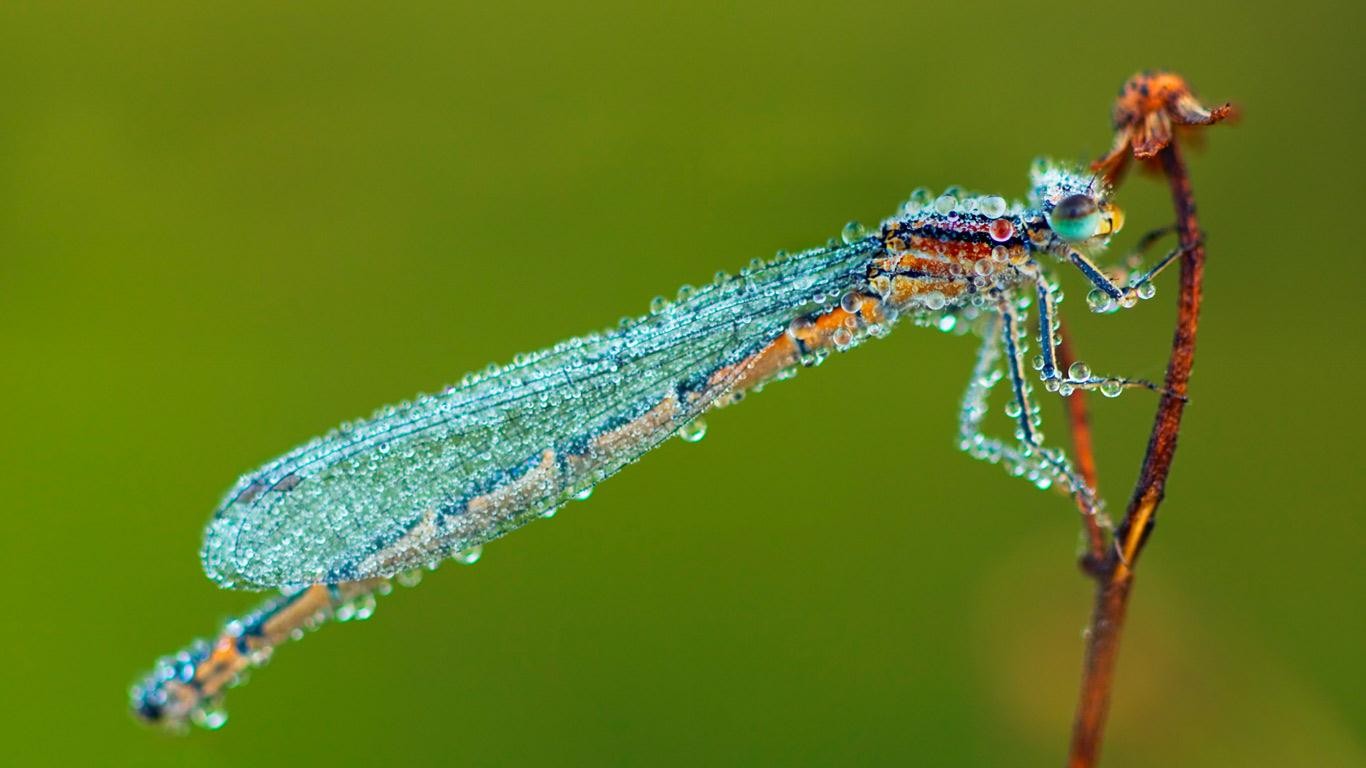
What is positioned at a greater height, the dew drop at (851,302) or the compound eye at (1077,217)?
the dew drop at (851,302)

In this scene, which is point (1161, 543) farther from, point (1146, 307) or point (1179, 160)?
point (1179, 160)

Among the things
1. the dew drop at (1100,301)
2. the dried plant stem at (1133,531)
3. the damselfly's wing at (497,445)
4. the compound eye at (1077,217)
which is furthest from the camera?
the damselfly's wing at (497,445)

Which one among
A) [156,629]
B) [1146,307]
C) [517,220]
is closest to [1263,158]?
[1146,307]

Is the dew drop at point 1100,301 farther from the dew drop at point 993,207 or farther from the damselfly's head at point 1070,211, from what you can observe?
the dew drop at point 993,207

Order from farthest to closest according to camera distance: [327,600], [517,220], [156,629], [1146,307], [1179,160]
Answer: [517,220] → [1146,307] → [156,629] → [327,600] → [1179,160]

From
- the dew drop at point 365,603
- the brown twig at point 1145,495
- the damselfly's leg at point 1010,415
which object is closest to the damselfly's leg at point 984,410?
the damselfly's leg at point 1010,415

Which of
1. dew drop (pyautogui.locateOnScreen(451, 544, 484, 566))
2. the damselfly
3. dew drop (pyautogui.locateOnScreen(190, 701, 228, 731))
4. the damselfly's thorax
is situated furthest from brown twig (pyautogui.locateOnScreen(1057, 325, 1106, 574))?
dew drop (pyautogui.locateOnScreen(190, 701, 228, 731))
